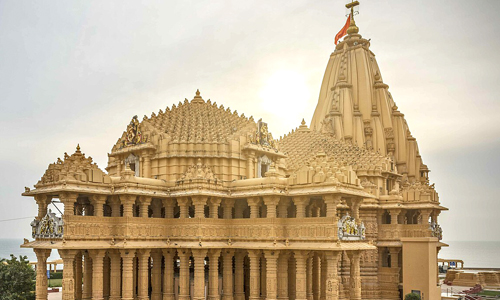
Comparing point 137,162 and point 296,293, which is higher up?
point 137,162

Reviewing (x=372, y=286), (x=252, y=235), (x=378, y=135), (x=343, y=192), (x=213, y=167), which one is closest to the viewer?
(x=343, y=192)

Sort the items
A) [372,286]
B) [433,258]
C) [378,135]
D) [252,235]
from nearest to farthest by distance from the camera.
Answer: [252,235] < [433,258] < [372,286] < [378,135]

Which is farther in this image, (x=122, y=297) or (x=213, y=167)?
(x=213, y=167)

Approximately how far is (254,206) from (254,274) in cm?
318

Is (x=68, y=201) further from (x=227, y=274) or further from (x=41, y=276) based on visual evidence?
(x=227, y=274)

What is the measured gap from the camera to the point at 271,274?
28.3 metres

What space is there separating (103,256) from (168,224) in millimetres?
3565

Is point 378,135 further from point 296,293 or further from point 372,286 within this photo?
point 296,293

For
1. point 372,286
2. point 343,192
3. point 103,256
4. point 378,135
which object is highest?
point 378,135

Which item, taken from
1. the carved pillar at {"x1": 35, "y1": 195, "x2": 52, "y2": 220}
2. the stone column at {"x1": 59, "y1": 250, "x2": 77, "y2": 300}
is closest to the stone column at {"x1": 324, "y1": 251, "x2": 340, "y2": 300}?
the stone column at {"x1": 59, "y1": 250, "x2": 77, "y2": 300}

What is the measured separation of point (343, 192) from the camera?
2673cm

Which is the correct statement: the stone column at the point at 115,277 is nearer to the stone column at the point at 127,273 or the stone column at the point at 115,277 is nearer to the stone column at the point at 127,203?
the stone column at the point at 127,273

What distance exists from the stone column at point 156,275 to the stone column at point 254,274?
15.1ft

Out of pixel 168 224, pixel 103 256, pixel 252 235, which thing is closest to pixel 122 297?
pixel 103 256
